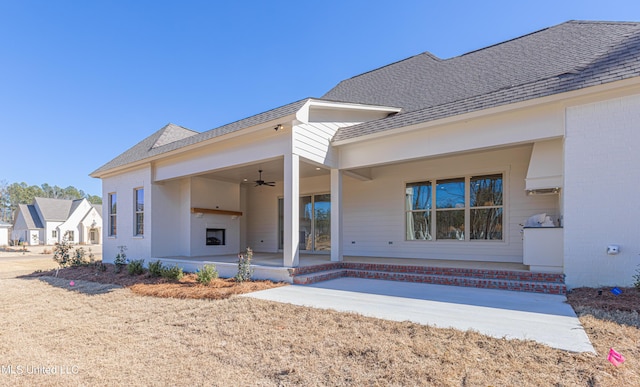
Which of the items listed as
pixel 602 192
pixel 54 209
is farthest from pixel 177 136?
pixel 54 209

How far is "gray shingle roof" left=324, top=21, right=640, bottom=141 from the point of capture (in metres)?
5.73

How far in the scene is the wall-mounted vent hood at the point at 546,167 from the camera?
644cm

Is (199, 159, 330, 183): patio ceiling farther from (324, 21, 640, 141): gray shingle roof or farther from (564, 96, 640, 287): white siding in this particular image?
(564, 96, 640, 287): white siding

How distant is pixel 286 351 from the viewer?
3334 millimetres

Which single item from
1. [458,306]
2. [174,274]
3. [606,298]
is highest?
[606,298]

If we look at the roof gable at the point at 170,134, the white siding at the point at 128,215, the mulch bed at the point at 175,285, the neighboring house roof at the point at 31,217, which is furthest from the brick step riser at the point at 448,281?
the neighboring house roof at the point at 31,217

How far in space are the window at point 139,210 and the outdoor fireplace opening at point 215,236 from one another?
7.69 ft

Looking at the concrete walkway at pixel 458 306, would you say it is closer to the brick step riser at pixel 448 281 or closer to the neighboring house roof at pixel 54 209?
the brick step riser at pixel 448 281

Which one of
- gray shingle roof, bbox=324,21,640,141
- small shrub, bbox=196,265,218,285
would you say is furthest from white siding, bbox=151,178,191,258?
gray shingle roof, bbox=324,21,640,141

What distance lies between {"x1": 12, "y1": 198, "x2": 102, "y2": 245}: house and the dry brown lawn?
4013 centimetres

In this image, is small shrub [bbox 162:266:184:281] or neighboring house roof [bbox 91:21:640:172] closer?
neighboring house roof [bbox 91:21:640:172]

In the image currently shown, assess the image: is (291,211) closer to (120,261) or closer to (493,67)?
(120,261)

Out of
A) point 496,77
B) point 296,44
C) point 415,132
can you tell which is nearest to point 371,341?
point 415,132

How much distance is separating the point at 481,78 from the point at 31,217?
4807 cm
